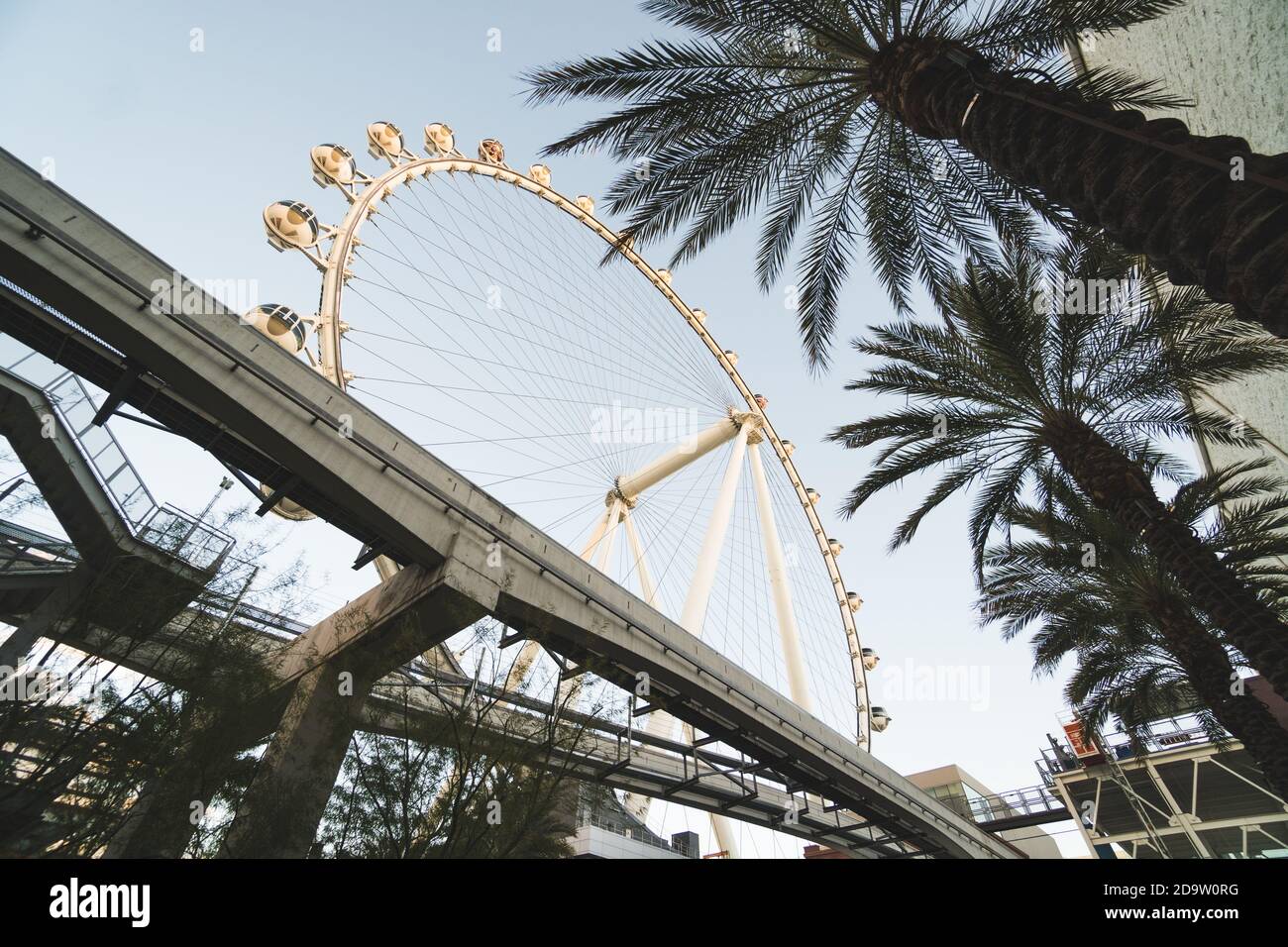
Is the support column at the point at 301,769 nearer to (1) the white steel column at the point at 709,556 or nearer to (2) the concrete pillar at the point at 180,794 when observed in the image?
(2) the concrete pillar at the point at 180,794

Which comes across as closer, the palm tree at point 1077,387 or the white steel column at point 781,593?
the palm tree at point 1077,387

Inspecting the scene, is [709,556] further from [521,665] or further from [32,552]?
[32,552]

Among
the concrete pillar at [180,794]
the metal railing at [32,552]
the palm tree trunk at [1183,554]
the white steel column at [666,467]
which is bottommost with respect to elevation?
the concrete pillar at [180,794]

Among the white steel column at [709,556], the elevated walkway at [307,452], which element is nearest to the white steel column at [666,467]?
the white steel column at [709,556]

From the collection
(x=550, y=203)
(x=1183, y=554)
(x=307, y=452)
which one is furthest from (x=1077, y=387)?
(x=550, y=203)

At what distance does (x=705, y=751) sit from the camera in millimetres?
17828

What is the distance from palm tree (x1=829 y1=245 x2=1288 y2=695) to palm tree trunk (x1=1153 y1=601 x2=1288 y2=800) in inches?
78.6

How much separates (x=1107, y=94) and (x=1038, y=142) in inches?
55.4

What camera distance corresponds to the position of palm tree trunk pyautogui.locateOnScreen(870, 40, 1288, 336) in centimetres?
379

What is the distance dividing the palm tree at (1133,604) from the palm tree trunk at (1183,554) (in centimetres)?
150

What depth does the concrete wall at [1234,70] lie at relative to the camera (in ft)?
28.7

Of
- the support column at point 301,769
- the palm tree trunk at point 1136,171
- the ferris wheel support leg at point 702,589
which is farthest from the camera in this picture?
the ferris wheel support leg at point 702,589

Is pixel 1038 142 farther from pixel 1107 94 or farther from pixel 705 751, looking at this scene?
pixel 705 751
